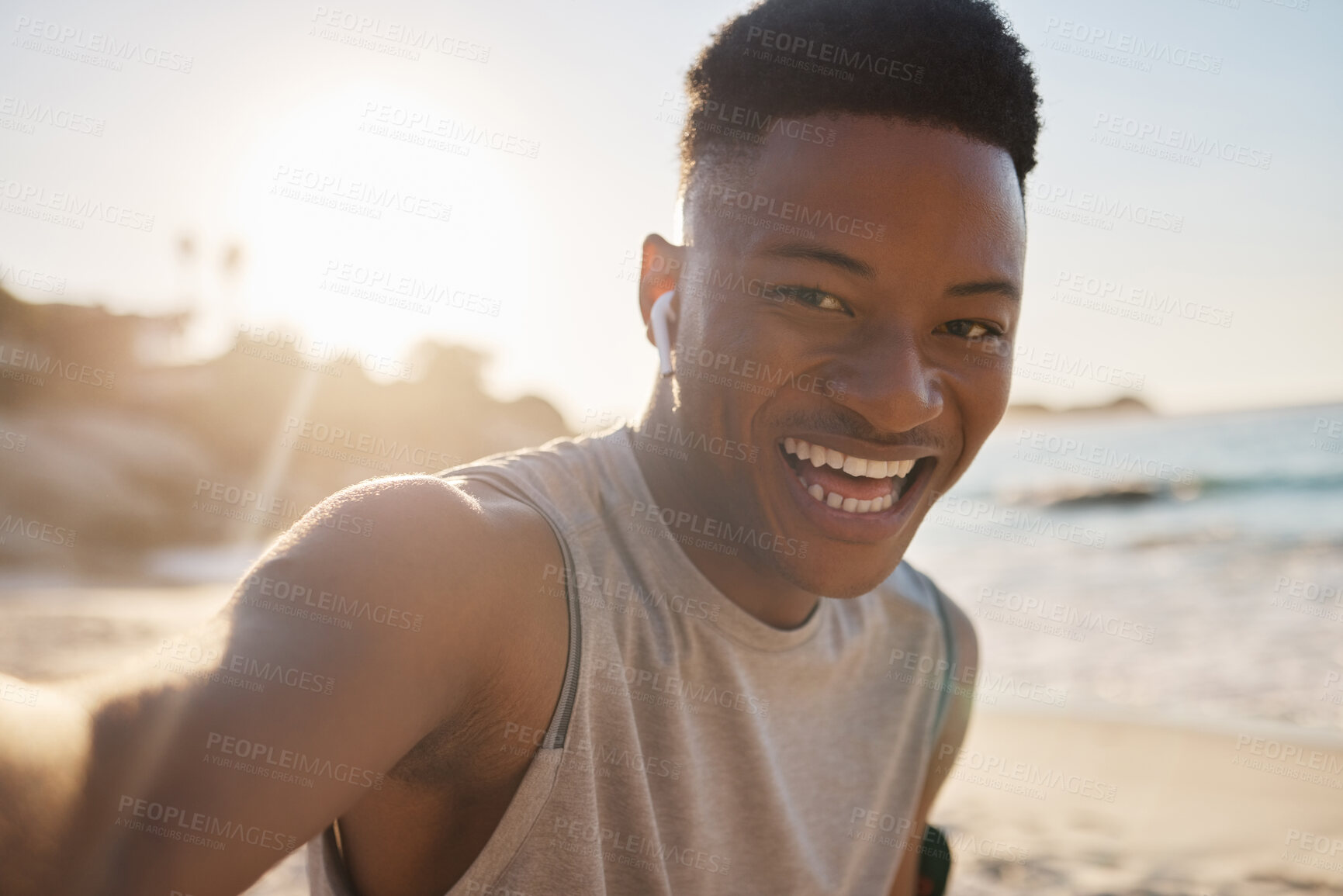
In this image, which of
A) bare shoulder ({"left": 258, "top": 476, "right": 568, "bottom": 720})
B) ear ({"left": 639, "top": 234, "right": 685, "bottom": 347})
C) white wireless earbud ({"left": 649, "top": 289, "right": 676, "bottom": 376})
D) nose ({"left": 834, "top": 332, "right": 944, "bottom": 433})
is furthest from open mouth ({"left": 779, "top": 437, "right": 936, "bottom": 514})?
bare shoulder ({"left": 258, "top": 476, "right": 568, "bottom": 720})

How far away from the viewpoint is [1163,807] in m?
5.08

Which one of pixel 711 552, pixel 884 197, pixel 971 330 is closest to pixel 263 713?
pixel 711 552

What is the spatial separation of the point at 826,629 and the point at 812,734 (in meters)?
0.26

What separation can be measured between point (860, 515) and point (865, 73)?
98 cm

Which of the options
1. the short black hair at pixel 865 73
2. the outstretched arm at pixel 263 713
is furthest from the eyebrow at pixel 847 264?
the outstretched arm at pixel 263 713

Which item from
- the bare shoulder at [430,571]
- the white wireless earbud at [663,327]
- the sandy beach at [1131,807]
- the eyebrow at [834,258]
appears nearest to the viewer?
the bare shoulder at [430,571]

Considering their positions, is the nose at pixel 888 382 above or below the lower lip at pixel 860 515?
above

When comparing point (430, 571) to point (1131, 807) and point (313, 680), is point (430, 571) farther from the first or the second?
point (1131, 807)

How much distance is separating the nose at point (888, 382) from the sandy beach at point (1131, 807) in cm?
266

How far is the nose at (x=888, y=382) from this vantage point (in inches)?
70.1

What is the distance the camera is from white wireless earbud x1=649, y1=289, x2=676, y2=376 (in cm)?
215

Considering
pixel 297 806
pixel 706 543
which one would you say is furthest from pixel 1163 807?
pixel 297 806

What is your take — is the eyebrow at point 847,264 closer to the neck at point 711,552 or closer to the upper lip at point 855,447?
the upper lip at point 855,447

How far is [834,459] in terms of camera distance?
1.92m
